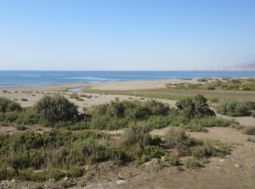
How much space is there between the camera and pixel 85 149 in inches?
398

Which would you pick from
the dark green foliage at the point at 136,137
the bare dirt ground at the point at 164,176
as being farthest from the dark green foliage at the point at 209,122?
the bare dirt ground at the point at 164,176

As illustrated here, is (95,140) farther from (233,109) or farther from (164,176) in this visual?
(233,109)

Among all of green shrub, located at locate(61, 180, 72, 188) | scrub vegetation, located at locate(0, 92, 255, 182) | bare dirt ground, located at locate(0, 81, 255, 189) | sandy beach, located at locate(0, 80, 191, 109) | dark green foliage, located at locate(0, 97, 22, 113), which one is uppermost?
dark green foliage, located at locate(0, 97, 22, 113)

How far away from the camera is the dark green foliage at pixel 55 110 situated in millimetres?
17203

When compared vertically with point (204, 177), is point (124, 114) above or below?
above

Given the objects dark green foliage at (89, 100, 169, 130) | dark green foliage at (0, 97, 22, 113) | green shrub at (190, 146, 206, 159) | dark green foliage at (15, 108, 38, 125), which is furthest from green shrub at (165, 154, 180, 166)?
dark green foliage at (0, 97, 22, 113)

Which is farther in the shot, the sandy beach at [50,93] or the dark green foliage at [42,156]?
the sandy beach at [50,93]

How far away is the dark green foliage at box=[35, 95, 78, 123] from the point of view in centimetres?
1720

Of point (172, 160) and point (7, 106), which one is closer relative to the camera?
point (172, 160)

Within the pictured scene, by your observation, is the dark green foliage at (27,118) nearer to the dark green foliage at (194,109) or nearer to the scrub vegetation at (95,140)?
the scrub vegetation at (95,140)

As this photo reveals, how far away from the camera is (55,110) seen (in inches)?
691

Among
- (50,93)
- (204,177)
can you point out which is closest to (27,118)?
(204,177)

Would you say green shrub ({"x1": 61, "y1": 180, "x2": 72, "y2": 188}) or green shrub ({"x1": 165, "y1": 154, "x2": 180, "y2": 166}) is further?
green shrub ({"x1": 165, "y1": 154, "x2": 180, "y2": 166})

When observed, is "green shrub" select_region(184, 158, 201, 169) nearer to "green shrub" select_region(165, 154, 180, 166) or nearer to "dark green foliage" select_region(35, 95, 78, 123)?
"green shrub" select_region(165, 154, 180, 166)
